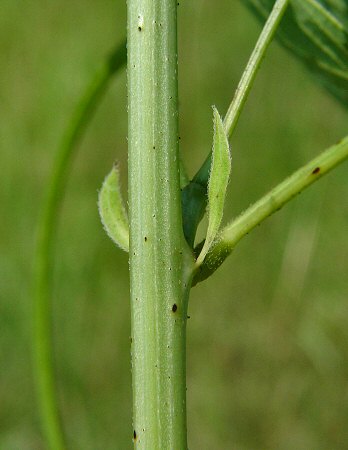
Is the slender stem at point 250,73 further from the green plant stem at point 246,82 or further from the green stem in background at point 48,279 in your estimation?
the green stem in background at point 48,279

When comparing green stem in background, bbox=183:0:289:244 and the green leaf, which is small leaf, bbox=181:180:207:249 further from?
the green leaf

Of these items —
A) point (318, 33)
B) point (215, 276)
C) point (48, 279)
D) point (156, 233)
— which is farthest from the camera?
point (215, 276)

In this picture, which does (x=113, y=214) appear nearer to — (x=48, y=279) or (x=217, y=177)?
(x=217, y=177)

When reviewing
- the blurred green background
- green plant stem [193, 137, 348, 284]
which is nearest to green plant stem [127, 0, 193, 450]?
green plant stem [193, 137, 348, 284]

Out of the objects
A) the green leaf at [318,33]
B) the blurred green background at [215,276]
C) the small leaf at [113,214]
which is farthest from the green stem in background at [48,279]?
the blurred green background at [215,276]

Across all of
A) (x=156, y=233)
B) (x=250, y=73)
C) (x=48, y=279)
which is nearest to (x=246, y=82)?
(x=250, y=73)
